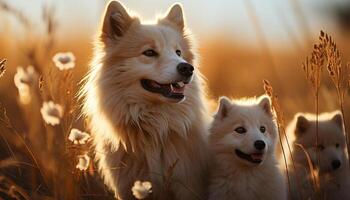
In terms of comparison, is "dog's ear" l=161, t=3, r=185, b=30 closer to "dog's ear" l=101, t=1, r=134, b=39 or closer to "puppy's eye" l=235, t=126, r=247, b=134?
"dog's ear" l=101, t=1, r=134, b=39

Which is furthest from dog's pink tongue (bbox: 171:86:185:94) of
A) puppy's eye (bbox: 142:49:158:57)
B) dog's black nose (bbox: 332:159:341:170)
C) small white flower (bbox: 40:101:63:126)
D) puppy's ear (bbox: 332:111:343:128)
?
small white flower (bbox: 40:101:63:126)

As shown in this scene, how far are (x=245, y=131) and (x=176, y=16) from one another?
1.04 m

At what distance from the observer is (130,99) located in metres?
4.12

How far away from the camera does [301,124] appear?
4.71 meters

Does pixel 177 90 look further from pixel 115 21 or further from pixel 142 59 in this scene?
pixel 115 21

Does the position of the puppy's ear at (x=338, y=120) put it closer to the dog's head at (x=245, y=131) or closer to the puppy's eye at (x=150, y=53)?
the dog's head at (x=245, y=131)

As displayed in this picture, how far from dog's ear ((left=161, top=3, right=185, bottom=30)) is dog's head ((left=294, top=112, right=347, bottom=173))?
3.76ft

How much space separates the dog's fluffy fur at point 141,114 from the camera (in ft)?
12.9

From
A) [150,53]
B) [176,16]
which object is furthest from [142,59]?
[176,16]

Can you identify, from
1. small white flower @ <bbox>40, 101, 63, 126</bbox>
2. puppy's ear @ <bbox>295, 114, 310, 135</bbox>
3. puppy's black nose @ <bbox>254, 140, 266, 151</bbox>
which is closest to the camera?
small white flower @ <bbox>40, 101, 63, 126</bbox>

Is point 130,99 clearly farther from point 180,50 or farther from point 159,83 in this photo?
point 180,50

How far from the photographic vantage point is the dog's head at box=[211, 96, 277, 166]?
12.9 ft

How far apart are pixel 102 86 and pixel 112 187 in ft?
2.23

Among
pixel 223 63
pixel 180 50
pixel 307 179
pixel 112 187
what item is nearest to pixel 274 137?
pixel 307 179
